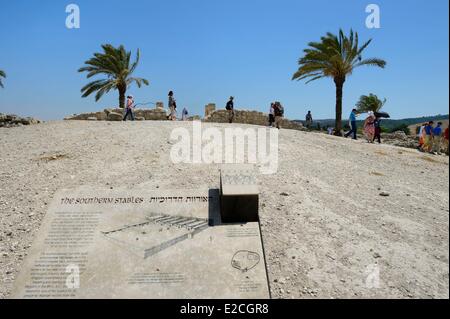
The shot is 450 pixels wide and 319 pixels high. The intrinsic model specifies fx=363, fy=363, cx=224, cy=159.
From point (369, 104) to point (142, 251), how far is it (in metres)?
28.5

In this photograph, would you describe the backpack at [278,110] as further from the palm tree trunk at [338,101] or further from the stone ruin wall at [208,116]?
the stone ruin wall at [208,116]

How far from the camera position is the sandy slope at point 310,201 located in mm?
4066

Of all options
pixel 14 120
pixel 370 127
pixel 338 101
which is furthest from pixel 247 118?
pixel 14 120

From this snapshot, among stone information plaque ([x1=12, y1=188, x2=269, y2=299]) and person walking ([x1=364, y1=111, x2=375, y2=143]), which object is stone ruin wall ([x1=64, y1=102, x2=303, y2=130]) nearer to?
person walking ([x1=364, y1=111, x2=375, y2=143])

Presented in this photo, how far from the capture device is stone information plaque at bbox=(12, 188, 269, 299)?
371cm

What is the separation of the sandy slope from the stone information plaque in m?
0.46

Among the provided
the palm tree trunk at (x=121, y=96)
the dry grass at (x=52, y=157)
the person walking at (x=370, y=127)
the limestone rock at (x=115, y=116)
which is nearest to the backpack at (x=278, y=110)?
the person walking at (x=370, y=127)

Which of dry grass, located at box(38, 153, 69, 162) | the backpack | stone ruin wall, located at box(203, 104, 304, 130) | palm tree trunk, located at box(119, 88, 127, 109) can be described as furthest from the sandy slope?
palm tree trunk, located at box(119, 88, 127, 109)

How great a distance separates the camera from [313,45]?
16.4 metres
